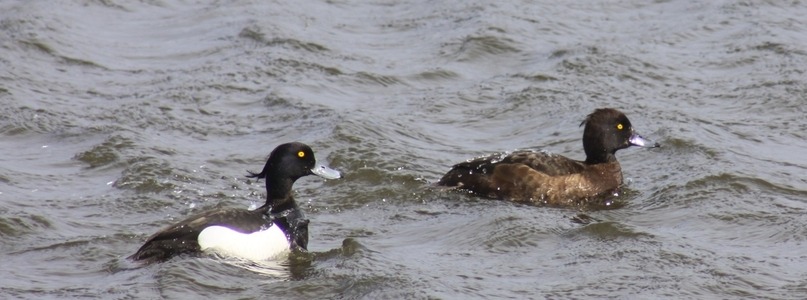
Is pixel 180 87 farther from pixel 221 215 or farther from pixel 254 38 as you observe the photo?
pixel 221 215

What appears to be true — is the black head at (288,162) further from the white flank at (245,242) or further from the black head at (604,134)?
the black head at (604,134)

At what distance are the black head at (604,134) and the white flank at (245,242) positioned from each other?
9.83 ft

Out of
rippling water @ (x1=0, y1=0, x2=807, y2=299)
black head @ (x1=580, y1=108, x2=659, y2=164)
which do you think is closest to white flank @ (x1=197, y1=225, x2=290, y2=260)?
rippling water @ (x1=0, y1=0, x2=807, y2=299)

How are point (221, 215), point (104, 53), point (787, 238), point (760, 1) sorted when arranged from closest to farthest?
point (221, 215) → point (787, 238) → point (104, 53) → point (760, 1)

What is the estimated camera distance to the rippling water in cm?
853

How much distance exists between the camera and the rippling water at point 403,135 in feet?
28.0

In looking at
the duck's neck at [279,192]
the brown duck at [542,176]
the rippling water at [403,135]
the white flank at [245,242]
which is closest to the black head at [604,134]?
the brown duck at [542,176]

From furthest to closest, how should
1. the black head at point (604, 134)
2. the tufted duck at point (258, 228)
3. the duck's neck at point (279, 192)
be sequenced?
1. the black head at point (604, 134)
2. the duck's neck at point (279, 192)
3. the tufted duck at point (258, 228)

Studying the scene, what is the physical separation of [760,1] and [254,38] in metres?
5.51

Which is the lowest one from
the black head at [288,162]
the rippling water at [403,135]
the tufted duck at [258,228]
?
the rippling water at [403,135]

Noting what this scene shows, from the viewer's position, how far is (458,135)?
12.2m

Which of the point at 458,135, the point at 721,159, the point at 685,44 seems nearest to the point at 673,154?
the point at 721,159

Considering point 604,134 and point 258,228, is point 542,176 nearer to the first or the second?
point 604,134

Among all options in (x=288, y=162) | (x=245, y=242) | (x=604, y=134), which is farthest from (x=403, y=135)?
(x=245, y=242)
